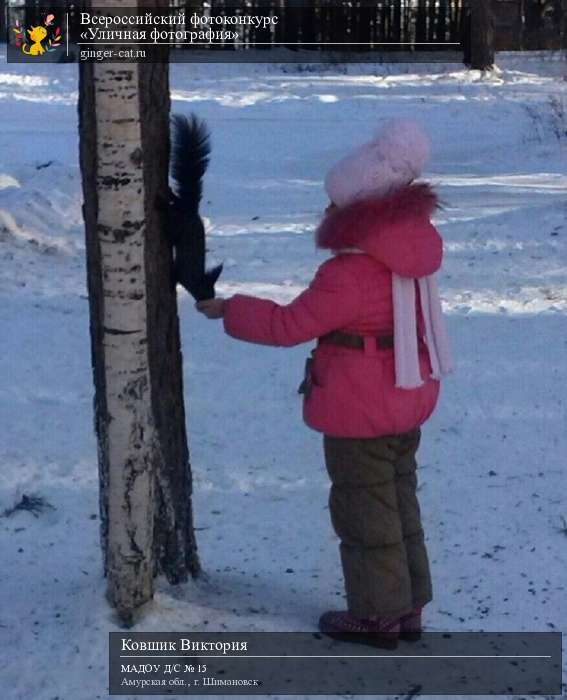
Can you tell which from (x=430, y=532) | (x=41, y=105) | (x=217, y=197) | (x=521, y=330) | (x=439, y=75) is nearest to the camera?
(x=430, y=532)

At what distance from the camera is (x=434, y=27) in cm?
3127

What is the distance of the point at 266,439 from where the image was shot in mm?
5781

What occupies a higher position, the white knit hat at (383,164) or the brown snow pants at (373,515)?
the white knit hat at (383,164)

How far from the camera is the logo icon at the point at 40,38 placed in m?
25.2

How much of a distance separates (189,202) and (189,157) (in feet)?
0.40

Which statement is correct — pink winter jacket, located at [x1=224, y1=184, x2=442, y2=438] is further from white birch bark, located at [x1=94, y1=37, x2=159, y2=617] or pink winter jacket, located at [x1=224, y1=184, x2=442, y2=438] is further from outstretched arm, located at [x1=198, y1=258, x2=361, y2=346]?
white birch bark, located at [x1=94, y1=37, x2=159, y2=617]

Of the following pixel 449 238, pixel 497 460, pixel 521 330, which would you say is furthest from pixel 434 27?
pixel 497 460

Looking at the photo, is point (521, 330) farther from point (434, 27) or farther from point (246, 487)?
point (434, 27)

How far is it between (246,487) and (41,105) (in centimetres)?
1779

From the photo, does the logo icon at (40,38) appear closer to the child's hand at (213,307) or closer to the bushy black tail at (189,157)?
the bushy black tail at (189,157)

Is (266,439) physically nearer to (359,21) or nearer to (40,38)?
(40,38)

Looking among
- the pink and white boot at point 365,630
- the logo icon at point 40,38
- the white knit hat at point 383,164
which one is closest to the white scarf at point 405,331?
the white knit hat at point 383,164

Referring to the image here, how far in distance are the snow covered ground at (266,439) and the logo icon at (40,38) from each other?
1212 cm

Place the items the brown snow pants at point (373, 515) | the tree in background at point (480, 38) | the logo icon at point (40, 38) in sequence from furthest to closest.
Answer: the tree in background at point (480, 38), the logo icon at point (40, 38), the brown snow pants at point (373, 515)
